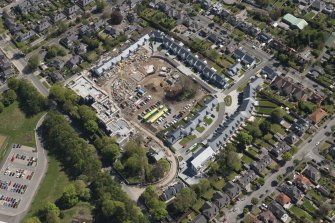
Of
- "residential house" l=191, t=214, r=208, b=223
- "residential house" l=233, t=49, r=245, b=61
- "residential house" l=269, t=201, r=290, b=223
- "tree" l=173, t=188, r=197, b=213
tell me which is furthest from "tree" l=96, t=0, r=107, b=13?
"residential house" l=269, t=201, r=290, b=223

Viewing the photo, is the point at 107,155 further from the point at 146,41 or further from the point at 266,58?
the point at 266,58

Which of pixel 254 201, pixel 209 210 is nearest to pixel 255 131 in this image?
pixel 254 201

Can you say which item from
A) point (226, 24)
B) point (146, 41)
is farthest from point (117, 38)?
point (226, 24)

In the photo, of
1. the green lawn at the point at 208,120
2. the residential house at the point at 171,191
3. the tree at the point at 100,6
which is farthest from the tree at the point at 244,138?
the tree at the point at 100,6

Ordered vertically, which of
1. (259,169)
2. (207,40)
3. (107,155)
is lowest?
(107,155)

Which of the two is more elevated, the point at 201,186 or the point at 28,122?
the point at 201,186

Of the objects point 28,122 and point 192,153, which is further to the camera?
point 28,122

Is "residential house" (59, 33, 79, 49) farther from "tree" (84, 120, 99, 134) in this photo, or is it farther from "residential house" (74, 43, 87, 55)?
"tree" (84, 120, 99, 134)
